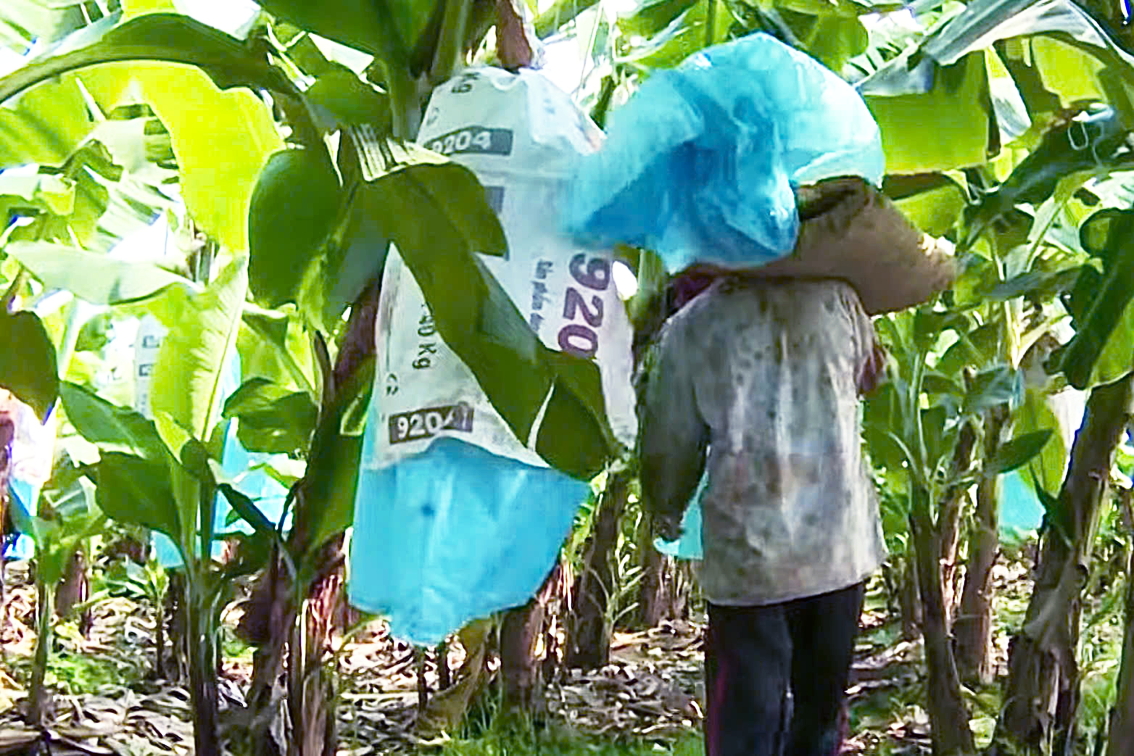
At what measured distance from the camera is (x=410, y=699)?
1.80 meters

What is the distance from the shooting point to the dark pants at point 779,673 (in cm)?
97

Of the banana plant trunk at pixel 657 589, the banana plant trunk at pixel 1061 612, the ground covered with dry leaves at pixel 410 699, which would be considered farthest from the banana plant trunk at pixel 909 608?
the banana plant trunk at pixel 1061 612

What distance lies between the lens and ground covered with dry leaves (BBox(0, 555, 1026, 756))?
147 cm

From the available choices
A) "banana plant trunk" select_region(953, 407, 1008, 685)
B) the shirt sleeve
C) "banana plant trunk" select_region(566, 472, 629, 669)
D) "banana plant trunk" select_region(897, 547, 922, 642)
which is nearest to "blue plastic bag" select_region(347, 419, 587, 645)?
the shirt sleeve

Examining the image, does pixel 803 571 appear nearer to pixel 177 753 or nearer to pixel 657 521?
pixel 657 521

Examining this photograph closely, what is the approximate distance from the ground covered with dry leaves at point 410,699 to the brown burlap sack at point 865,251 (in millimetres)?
580

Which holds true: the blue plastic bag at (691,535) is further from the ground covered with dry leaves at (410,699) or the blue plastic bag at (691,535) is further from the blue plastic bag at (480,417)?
the ground covered with dry leaves at (410,699)

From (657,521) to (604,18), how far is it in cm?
39

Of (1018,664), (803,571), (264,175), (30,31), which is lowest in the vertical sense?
(1018,664)

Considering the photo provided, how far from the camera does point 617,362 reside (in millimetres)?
732

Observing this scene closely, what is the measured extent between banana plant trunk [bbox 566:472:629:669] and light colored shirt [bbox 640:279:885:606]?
0.88 m

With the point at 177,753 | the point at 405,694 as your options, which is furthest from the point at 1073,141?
the point at 405,694

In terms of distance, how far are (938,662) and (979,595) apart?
0.54 m

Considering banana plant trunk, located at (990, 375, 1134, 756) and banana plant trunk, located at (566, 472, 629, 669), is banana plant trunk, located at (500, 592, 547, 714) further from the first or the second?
banana plant trunk, located at (990, 375, 1134, 756)
